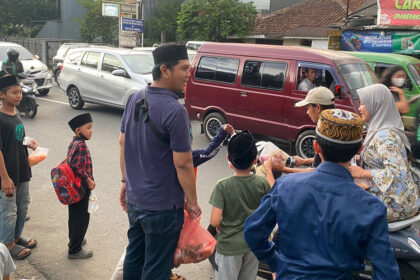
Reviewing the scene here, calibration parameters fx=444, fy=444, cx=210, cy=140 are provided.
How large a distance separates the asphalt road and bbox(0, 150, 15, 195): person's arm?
0.79 metres

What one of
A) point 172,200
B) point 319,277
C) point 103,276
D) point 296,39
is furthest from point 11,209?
point 296,39

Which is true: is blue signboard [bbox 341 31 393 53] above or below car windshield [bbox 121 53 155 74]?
above

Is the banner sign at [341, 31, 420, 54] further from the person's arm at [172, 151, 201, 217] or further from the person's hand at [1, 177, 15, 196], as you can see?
the person's arm at [172, 151, 201, 217]

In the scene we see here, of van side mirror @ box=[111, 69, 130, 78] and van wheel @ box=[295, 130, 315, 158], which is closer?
van wheel @ box=[295, 130, 315, 158]

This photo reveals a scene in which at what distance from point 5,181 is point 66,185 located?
1.66 ft

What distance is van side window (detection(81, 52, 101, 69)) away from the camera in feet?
39.4

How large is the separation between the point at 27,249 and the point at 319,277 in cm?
339

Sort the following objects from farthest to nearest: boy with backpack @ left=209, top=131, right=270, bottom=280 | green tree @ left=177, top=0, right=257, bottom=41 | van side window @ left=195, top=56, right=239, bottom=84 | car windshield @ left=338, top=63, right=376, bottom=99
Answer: green tree @ left=177, top=0, right=257, bottom=41, van side window @ left=195, top=56, right=239, bottom=84, car windshield @ left=338, top=63, right=376, bottom=99, boy with backpack @ left=209, top=131, right=270, bottom=280

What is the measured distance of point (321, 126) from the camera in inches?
77.7

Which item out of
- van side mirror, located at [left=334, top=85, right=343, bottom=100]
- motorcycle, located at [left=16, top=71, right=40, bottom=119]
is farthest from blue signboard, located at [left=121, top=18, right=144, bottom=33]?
van side mirror, located at [left=334, top=85, right=343, bottom=100]

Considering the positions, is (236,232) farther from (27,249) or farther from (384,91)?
(27,249)

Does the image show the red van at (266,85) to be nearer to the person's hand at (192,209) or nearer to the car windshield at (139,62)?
the car windshield at (139,62)

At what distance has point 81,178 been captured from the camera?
415 centimetres

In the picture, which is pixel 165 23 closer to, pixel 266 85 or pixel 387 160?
pixel 266 85
